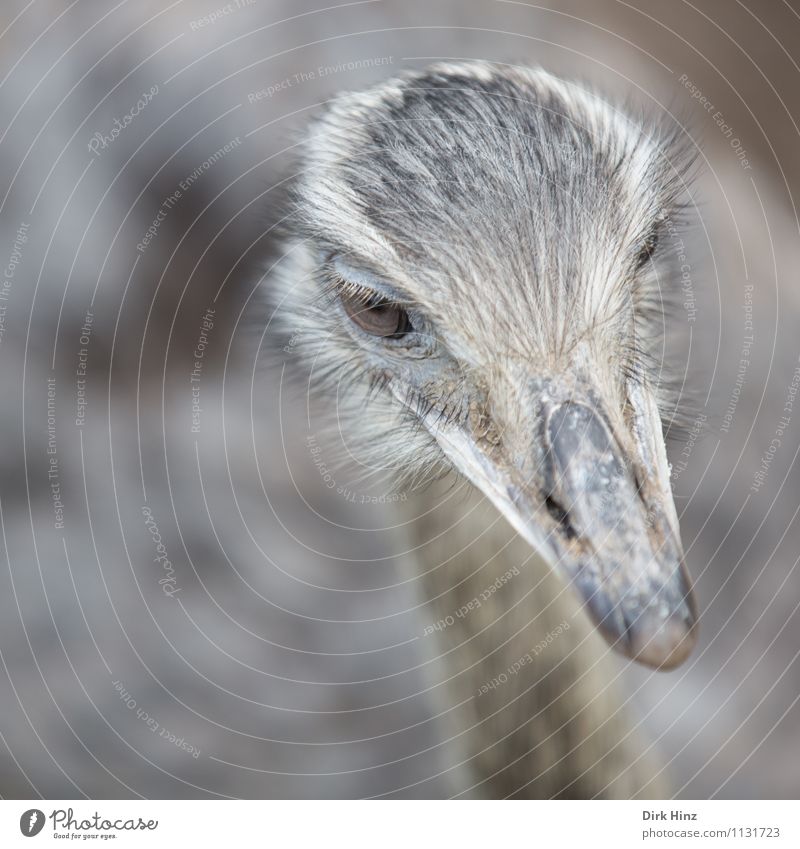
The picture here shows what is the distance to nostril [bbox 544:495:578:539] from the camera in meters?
0.70

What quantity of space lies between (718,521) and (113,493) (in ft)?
2.57

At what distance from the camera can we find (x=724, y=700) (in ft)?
3.90

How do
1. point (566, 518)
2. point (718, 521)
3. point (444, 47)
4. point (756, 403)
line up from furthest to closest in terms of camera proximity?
point (718, 521), point (756, 403), point (444, 47), point (566, 518)

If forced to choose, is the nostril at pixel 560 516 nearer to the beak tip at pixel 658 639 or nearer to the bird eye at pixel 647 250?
Answer: the beak tip at pixel 658 639

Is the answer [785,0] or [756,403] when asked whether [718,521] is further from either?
[785,0]

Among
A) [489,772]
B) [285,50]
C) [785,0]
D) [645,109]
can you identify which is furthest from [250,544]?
[785,0]

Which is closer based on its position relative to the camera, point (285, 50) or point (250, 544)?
point (285, 50)

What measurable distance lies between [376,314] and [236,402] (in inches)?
9.4

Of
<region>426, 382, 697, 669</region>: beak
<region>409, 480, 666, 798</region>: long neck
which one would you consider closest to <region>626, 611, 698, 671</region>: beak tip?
<region>426, 382, 697, 669</region>: beak

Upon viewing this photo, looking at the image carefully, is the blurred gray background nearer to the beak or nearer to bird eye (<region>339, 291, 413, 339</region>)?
bird eye (<region>339, 291, 413, 339</region>)

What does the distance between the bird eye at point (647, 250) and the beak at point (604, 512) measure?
0.63 feet

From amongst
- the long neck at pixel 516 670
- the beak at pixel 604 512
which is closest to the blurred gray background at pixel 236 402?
the long neck at pixel 516 670

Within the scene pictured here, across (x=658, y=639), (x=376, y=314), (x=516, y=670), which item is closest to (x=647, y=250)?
(x=376, y=314)
